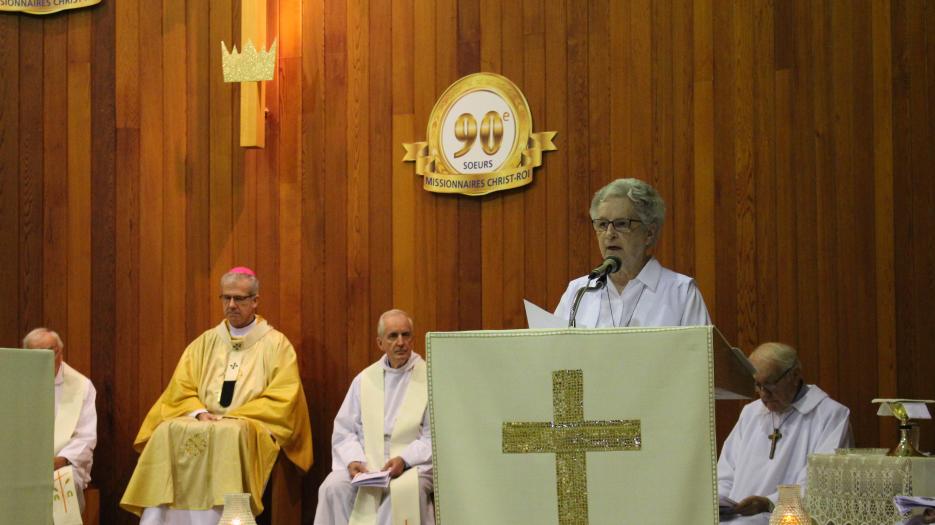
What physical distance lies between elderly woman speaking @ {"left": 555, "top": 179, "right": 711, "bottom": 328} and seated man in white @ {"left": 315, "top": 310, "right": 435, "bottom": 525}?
2.25m

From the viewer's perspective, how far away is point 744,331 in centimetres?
631

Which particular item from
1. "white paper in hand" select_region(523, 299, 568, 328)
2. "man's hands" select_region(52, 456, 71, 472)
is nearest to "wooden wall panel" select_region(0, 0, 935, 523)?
"man's hands" select_region(52, 456, 71, 472)

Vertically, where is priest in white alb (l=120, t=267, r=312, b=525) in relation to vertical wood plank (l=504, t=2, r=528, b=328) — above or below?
below

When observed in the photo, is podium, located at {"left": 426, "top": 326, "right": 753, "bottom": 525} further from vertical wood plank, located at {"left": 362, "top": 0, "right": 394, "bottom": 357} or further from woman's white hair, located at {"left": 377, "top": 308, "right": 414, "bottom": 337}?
vertical wood plank, located at {"left": 362, "top": 0, "right": 394, "bottom": 357}

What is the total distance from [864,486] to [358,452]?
3.40 meters

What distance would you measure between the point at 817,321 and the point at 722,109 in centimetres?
125

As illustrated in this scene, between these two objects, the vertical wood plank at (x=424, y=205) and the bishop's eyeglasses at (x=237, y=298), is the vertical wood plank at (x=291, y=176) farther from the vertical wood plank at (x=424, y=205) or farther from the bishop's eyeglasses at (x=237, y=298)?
the vertical wood plank at (x=424, y=205)

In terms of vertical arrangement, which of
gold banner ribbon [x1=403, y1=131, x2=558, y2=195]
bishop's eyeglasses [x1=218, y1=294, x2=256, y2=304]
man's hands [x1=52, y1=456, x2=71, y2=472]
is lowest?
man's hands [x1=52, y1=456, x2=71, y2=472]

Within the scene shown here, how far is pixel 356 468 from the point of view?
20.8 feet

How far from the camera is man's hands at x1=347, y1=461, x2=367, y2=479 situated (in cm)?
634

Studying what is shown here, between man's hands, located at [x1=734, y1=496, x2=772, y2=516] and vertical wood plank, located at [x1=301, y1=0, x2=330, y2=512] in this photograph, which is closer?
man's hands, located at [x1=734, y1=496, x2=772, y2=516]

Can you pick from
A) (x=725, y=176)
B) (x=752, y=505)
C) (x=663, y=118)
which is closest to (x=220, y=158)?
(x=663, y=118)

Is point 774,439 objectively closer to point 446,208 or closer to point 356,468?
point 356,468

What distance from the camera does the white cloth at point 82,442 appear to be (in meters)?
7.03
